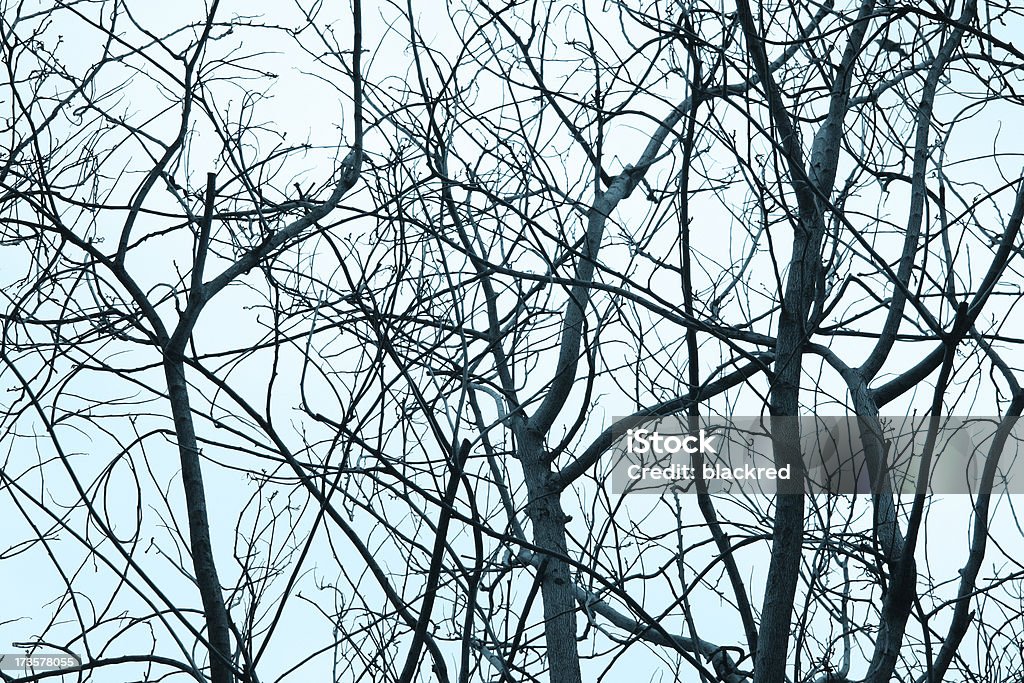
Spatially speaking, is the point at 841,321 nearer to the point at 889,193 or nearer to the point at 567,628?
the point at 889,193

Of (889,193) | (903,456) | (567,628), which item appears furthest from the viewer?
(567,628)

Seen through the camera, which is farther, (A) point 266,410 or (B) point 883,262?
(B) point 883,262

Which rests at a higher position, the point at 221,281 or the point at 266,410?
the point at 221,281

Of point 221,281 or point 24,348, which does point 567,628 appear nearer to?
point 221,281

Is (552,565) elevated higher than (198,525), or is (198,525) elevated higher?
(552,565)

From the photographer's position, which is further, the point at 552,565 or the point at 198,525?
the point at 552,565

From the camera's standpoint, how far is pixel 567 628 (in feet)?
11.3

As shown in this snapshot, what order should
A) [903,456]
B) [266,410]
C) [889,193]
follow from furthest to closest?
[889,193], [903,456], [266,410]

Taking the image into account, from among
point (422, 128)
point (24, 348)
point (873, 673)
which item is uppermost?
point (422, 128)

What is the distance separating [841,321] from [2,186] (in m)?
2.36

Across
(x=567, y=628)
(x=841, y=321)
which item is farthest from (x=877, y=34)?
(x=567, y=628)

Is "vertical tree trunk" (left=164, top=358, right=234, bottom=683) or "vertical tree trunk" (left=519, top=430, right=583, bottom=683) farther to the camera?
"vertical tree trunk" (left=519, top=430, right=583, bottom=683)

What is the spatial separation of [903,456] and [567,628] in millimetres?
1286

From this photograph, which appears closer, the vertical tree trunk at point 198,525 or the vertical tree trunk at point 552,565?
the vertical tree trunk at point 198,525
